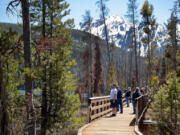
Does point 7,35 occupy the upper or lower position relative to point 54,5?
lower

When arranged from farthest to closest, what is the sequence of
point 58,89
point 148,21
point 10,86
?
point 148,21
point 58,89
point 10,86

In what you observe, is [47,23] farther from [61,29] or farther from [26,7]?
[26,7]

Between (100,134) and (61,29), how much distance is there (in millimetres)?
11283

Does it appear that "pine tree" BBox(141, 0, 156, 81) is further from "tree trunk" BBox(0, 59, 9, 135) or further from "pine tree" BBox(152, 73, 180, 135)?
"tree trunk" BBox(0, 59, 9, 135)

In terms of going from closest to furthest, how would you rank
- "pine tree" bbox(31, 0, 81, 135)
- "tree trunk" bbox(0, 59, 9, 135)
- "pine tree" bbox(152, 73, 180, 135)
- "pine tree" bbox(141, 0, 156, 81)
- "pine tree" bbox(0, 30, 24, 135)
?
"tree trunk" bbox(0, 59, 9, 135) < "pine tree" bbox(0, 30, 24, 135) < "pine tree" bbox(152, 73, 180, 135) < "pine tree" bbox(31, 0, 81, 135) < "pine tree" bbox(141, 0, 156, 81)

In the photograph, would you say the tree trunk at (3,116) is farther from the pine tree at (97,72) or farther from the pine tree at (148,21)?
the pine tree at (97,72)

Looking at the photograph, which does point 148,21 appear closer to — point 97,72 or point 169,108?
point 97,72

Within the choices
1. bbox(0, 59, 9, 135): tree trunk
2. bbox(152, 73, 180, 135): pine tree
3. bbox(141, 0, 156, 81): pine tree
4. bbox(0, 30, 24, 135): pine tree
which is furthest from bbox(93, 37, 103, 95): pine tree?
bbox(0, 59, 9, 135): tree trunk

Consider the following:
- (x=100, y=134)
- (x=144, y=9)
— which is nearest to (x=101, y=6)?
(x=144, y=9)

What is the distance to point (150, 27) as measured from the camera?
96.4ft

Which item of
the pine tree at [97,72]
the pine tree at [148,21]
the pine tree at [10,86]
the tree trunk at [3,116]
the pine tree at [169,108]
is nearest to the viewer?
the tree trunk at [3,116]

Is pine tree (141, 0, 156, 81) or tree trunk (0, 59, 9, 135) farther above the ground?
pine tree (141, 0, 156, 81)

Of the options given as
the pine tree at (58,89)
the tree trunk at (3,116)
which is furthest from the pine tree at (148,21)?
the tree trunk at (3,116)

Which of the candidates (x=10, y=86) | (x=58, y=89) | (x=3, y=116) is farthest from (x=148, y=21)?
(x=3, y=116)
